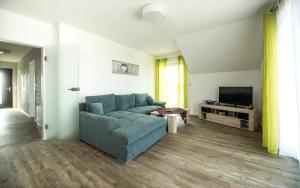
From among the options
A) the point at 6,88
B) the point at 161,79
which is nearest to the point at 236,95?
the point at 161,79

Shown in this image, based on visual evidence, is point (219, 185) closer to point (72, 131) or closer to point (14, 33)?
point (72, 131)

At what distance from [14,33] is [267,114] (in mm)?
4755

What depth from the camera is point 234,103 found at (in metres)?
4.18

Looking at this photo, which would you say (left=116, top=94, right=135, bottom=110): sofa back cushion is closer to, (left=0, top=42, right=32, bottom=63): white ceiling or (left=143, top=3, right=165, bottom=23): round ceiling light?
(left=143, top=3, right=165, bottom=23): round ceiling light

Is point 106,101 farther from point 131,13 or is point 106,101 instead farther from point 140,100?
point 131,13

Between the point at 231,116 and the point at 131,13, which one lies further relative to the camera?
the point at 231,116

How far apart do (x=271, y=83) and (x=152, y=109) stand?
2842mm

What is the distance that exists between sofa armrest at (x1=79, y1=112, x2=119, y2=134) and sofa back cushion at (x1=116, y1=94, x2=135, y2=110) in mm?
1298

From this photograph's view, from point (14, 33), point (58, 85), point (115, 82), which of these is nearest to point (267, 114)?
point (115, 82)

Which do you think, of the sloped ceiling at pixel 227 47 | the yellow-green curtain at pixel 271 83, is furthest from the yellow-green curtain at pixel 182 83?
the yellow-green curtain at pixel 271 83

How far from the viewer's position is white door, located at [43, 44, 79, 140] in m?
3.04

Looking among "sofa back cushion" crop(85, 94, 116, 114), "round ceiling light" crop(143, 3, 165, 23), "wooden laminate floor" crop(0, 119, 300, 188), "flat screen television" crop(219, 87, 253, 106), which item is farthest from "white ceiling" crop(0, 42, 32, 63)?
"flat screen television" crop(219, 87, 253, 106)

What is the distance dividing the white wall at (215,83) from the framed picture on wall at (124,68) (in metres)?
2.16

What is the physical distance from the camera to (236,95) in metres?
4.16
